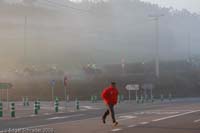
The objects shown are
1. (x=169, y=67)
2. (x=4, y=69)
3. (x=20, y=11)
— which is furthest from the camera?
(x=169, y=67)

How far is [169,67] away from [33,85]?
40673mm

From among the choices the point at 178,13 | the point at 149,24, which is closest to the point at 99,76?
the point at 149,24

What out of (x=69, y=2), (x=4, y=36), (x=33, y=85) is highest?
(x=69, y=2)

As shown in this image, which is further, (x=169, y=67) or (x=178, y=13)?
(x=178, y=13)

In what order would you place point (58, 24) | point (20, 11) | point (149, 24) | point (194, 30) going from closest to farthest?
point (20, 11), point (58, 24), point (149, 24), point (194, 30)

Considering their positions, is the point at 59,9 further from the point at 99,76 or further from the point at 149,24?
the point at 149,24

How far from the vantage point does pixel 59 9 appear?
83.4m

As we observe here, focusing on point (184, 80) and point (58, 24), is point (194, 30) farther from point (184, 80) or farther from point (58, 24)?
point (58, 24)

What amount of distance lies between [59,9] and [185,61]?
42336mm

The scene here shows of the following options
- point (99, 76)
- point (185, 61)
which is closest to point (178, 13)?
point (185, 61)

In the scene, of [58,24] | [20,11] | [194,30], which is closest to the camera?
[20,11]

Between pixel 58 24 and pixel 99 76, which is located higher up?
pixel 58 24

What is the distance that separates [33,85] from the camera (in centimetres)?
7869

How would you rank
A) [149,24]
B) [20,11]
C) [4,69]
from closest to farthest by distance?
[20,11] < [4,69] < [149,24]
